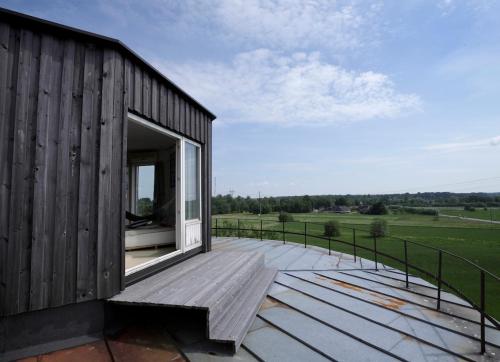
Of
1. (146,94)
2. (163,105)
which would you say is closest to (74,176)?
(146,94)

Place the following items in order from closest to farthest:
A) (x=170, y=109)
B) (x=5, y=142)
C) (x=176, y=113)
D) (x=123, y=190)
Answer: (x=5, y=142)
(x=123, y=190)
(x=170, y=109)
(x=176, y=113)

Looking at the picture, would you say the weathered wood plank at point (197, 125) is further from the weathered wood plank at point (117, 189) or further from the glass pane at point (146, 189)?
the glass pane at point (146, 189)

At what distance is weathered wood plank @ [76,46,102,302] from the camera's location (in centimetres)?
231

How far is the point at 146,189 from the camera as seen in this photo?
614 centimetres

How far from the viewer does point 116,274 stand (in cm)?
250

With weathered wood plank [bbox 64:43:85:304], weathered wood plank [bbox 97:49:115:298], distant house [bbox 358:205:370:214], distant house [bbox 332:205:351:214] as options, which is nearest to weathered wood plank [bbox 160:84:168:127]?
weathered wood plank [bbox 97:49:115:298]

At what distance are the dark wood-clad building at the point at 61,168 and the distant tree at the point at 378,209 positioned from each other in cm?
9426

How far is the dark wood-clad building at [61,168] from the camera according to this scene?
2033mm

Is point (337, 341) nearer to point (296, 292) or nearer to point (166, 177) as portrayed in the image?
point (296, 292)

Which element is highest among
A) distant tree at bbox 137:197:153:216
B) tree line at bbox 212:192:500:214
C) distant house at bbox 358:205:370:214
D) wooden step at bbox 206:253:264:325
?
distant tree at bbox 137:197:153:216

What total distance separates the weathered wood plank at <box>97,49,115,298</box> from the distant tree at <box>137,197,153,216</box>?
373 centimetres

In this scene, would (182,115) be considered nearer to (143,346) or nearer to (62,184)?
(62,184)

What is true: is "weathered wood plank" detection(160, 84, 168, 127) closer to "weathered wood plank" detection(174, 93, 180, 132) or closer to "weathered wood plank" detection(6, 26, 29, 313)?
"weathered wood plank" detection(174, 93, 180, 132)

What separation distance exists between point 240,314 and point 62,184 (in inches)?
77.9
